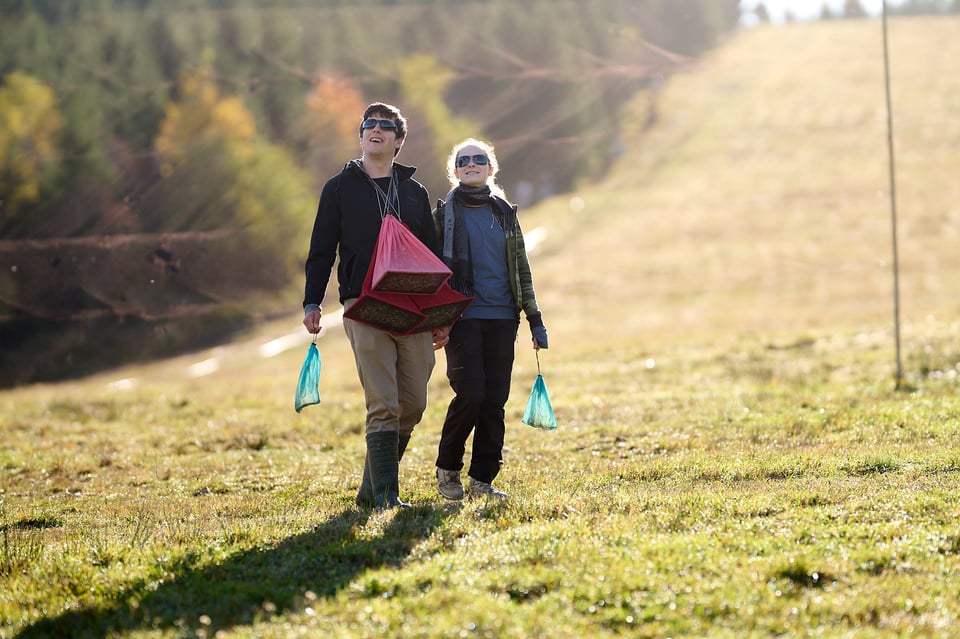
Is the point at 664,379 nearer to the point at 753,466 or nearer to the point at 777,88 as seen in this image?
the point at 753,466

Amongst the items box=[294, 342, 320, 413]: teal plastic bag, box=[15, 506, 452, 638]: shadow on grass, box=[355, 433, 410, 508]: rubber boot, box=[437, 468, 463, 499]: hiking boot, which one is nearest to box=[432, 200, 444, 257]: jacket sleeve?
box=[294, 342, 320, 413]: teal plastic bag

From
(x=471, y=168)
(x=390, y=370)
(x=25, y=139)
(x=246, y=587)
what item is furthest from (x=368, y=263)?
(x=25, y=139)

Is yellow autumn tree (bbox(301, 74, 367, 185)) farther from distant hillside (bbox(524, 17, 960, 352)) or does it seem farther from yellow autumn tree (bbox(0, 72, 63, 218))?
distant hillside (bbox(524, 17, 960, 352))

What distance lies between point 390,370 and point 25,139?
3168cm

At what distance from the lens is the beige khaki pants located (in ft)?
24.5

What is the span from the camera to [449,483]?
803 centimetres

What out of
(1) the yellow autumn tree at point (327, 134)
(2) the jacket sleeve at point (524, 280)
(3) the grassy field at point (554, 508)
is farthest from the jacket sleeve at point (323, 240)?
(1) the yellow autumn tree at point (327, 134)

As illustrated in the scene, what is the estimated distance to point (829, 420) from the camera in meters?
11.1

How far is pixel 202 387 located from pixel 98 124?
18.4 meters

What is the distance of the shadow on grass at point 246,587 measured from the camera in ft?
16.8

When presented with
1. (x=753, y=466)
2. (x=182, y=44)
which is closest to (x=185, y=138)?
(x=182, y=44)

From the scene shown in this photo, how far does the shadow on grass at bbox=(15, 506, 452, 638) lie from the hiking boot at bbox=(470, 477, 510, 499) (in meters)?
1.20

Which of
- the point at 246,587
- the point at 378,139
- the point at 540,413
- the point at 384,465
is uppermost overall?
the point at 378,139

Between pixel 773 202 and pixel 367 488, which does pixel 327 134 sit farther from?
pixel 367 488
